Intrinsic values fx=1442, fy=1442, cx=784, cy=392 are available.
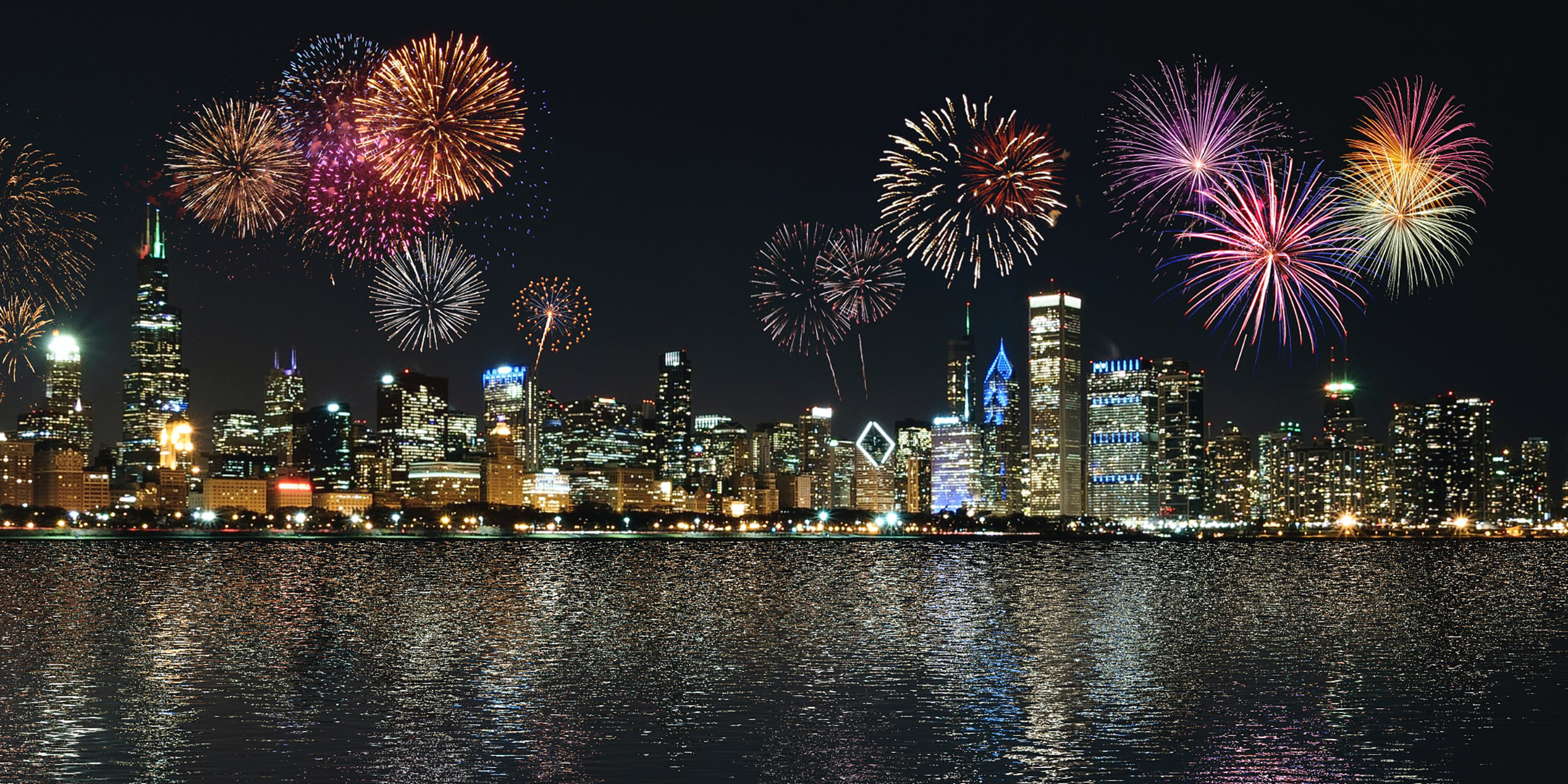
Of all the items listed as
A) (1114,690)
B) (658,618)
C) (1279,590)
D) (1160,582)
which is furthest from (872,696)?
(1160,582)

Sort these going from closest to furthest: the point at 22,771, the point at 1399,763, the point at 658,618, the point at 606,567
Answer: the point at 22,771, the point at 1399,763, the point at 658,618, the point at 606,567

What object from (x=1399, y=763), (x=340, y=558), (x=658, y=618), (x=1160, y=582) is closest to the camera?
(x=1399, y=763)

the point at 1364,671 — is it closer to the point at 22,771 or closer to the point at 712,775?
the point at 712,775

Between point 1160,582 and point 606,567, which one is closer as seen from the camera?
point 1160,582

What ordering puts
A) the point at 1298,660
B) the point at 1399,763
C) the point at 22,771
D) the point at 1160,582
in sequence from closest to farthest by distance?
the point at 22,771
the point at 1399,763
the point at 1298,660
the point at 1160,582

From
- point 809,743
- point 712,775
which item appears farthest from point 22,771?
point 809,743

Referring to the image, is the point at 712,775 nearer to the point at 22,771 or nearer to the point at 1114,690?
the point at 22,771
